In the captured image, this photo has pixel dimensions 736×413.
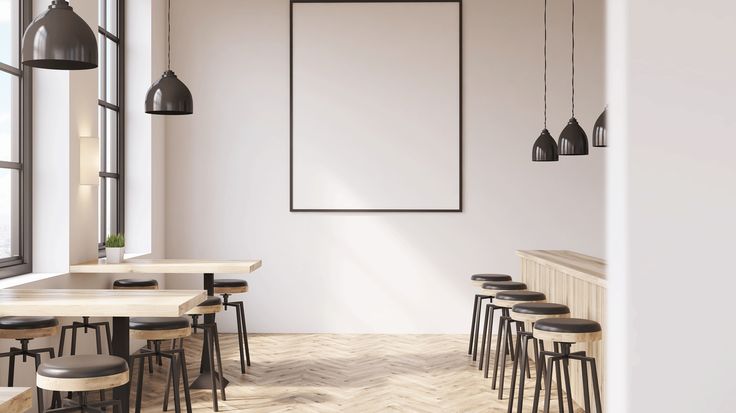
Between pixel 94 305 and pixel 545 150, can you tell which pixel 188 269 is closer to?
pixel 94 305

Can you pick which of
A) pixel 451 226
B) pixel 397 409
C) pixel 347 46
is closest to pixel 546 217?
pixel 451 226

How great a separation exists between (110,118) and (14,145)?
1879 mm

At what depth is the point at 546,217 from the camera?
7.85m

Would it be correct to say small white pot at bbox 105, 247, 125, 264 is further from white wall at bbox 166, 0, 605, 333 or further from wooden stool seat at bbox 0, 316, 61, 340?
white wall at bbox 166, 0, 605, 333

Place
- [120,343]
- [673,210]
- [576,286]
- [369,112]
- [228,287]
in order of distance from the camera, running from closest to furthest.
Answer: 1. [673,210]
2. [120,343]
3. [576,286]
4. [228,287]
5. [369,112]

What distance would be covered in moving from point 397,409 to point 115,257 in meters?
2.34

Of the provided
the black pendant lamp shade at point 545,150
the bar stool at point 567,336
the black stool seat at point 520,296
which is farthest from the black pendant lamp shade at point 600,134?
the bar stool at point 567,336

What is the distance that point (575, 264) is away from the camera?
534 centimetres

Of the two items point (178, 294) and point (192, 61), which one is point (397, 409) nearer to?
point (178, 294)

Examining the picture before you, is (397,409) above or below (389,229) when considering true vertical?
below

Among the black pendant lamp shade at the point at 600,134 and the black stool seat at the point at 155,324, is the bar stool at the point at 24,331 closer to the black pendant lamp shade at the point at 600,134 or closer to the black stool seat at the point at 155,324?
the black stool seat at the point at 155,324

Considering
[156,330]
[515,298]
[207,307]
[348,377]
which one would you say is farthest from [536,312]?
[156,330]

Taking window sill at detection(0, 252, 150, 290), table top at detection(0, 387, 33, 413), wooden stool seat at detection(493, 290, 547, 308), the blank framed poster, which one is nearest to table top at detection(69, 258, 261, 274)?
window sill at detection(0, 252, 150, 290)

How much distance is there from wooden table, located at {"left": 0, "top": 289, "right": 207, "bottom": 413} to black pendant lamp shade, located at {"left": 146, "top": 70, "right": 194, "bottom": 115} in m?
1.33
